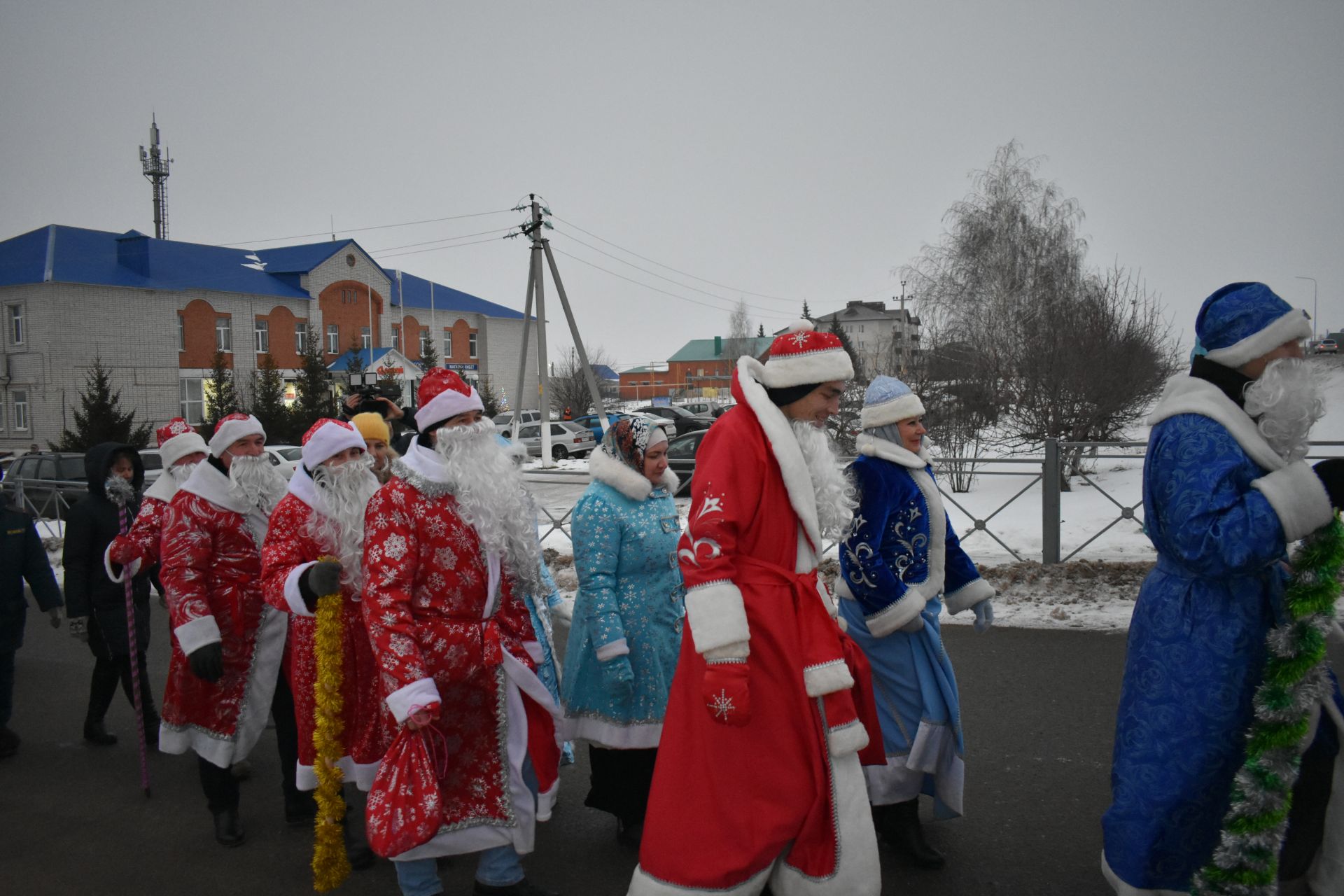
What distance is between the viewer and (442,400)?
11.1ft

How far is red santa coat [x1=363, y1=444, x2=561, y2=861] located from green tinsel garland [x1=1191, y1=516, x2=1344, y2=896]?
221 centimetres

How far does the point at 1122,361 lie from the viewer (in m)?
16.5

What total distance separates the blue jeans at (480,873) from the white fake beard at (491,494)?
96cm

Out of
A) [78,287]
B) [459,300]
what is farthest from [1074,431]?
[459,300]

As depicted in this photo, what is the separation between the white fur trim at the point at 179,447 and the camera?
5145mm

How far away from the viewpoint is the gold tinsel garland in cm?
334

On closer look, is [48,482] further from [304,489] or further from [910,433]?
[910,433]

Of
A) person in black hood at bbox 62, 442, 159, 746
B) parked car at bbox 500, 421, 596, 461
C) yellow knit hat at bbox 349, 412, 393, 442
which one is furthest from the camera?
parked car at bbox 500, 421, 596, 461

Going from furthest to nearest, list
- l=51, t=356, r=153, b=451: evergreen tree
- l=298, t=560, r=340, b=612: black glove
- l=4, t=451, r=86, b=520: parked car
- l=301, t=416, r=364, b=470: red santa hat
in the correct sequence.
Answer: l=51, t=356, r=153, b=451: evergreen tree
l=4, t=451, r=86, b=520: parked car
l=301, t=416, r=364, b=470: red santa hat
l=298, t=560, r=340, b=612: black glove

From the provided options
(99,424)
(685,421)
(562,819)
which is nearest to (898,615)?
(562,819)

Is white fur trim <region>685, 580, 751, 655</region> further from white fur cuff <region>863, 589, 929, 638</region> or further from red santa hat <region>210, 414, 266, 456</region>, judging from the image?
red santa hat <region>210, 414, 266, 456</region>

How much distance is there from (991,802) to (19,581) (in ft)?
19.8

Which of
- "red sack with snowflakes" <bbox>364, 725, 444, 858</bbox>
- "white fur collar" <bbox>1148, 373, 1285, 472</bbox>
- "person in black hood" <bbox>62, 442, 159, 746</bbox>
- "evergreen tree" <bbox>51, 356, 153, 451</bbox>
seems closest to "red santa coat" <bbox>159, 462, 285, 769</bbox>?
"person in black hood" <bbox>62, 442, 159, 746</bbox>

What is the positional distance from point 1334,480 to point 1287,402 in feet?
0.80
